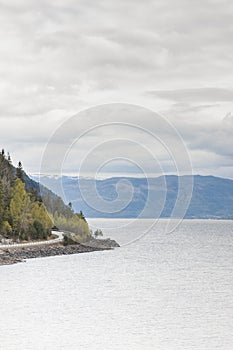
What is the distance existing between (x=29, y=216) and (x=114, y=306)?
4878 centimetres

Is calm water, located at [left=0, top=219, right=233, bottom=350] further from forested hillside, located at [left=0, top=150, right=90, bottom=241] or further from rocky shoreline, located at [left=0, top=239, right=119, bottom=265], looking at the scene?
forested hillside, located at [left=0, top=150, right=90, bottom=241]

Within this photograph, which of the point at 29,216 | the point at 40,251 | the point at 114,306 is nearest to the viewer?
the point at 114,306

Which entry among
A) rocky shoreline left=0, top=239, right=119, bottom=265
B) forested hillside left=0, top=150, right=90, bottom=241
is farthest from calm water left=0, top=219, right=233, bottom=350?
forested hillside left=0, top=150, right=90, bottom=241

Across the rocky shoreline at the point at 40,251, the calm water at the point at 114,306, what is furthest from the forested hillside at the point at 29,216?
the calm water at the point at 114,306

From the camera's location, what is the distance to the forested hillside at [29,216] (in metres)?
90.6

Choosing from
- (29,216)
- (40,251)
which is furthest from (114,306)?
(29,216)

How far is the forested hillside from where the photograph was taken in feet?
297

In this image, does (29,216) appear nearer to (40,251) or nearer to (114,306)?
(40,251)

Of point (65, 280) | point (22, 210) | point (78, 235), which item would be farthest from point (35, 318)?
point (78, 235)

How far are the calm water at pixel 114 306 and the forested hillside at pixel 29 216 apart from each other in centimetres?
1218

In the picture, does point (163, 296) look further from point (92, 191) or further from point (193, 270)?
point (193, 270)

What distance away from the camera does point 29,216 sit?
93188 mm

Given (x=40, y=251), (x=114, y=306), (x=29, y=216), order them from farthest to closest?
1. (x=29, y=216)
2. (x=40, y=251)
3. (x=114, y=306)

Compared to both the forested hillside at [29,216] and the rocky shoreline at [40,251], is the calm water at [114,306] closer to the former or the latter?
the rocky shoreline at [40,251]
